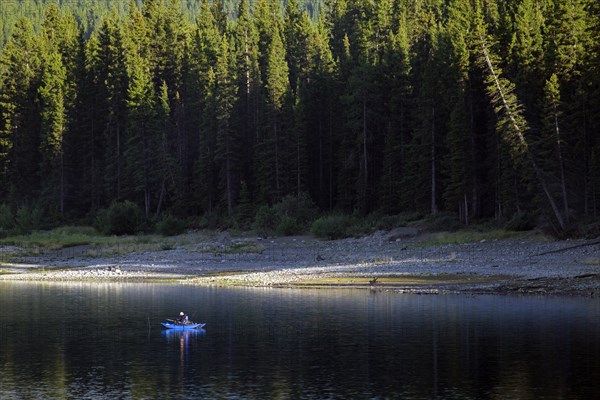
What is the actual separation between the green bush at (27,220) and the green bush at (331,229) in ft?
101

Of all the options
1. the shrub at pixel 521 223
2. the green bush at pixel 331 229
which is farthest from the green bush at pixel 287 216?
the shrub at pixel 521 223

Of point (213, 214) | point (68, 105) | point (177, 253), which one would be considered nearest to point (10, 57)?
point (68, 105)

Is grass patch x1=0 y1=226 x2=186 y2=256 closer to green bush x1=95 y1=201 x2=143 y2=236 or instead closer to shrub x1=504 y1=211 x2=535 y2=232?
green bush x1=95 y1=201 x2=143 y2=236

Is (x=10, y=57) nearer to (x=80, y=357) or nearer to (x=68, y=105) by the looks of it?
(x=68, y=105)

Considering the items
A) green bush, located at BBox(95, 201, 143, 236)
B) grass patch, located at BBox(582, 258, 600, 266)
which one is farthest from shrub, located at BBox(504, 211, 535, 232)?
green bush, located at BBox(95, 201, 143, 236)

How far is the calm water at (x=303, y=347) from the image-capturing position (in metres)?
25.0

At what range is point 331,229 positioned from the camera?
66938mm

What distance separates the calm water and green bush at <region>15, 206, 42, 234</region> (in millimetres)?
40366

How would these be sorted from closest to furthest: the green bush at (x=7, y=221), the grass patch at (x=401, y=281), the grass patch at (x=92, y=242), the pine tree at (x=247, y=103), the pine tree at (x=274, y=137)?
the grass patch at (x=401, y=281)
the grass patch at (x=92, y=242)
the pine tree at (x=274, y=137)
the green bush at (x=7, y=221)
the pine tree at (x=247, y=103)

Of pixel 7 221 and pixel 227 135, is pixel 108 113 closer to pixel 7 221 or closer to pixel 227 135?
pixel 7 221

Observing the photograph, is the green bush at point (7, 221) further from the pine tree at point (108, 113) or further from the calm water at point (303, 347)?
the calm water at point (303, 347)

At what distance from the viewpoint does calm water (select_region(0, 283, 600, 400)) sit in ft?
81.9

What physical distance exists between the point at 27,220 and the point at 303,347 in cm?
6018

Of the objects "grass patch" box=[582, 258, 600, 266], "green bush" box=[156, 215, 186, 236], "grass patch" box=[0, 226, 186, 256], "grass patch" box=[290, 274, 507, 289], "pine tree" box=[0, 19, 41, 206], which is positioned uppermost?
"pine tree" box=[0, 19, 41, 206]
